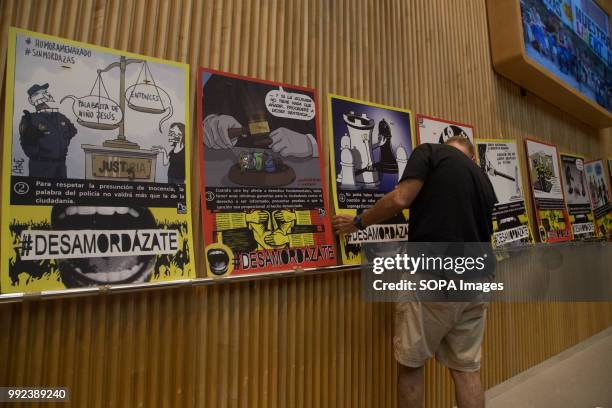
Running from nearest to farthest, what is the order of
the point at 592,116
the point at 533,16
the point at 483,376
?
the point at 483,376 < the point at 533,16 < the point at 592,116

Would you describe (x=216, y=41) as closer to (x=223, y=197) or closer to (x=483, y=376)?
(x=223, y=197)

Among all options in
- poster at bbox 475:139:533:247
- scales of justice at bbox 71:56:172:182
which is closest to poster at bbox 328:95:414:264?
scales of justice at bbox 71:56:172:182

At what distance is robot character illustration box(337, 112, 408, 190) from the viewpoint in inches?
68.0

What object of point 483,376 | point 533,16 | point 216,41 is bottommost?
point 483,376

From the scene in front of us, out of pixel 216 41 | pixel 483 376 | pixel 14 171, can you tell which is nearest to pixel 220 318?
pixel 14 171

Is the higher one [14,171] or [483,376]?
[14,171]

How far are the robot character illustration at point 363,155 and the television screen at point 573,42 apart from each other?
1800 mm

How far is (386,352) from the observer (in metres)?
1.82

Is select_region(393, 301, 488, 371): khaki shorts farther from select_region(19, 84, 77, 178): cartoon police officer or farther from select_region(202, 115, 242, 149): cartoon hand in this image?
select_region(19, 84, 77, 178): cartoon police officer

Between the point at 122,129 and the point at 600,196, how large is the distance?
479 centimetres

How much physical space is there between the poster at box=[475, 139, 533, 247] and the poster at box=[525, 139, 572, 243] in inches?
9.7

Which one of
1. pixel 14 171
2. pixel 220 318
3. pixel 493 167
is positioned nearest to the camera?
pixel 14 171

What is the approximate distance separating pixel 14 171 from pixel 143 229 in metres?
0.39

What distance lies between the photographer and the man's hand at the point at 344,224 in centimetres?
157
